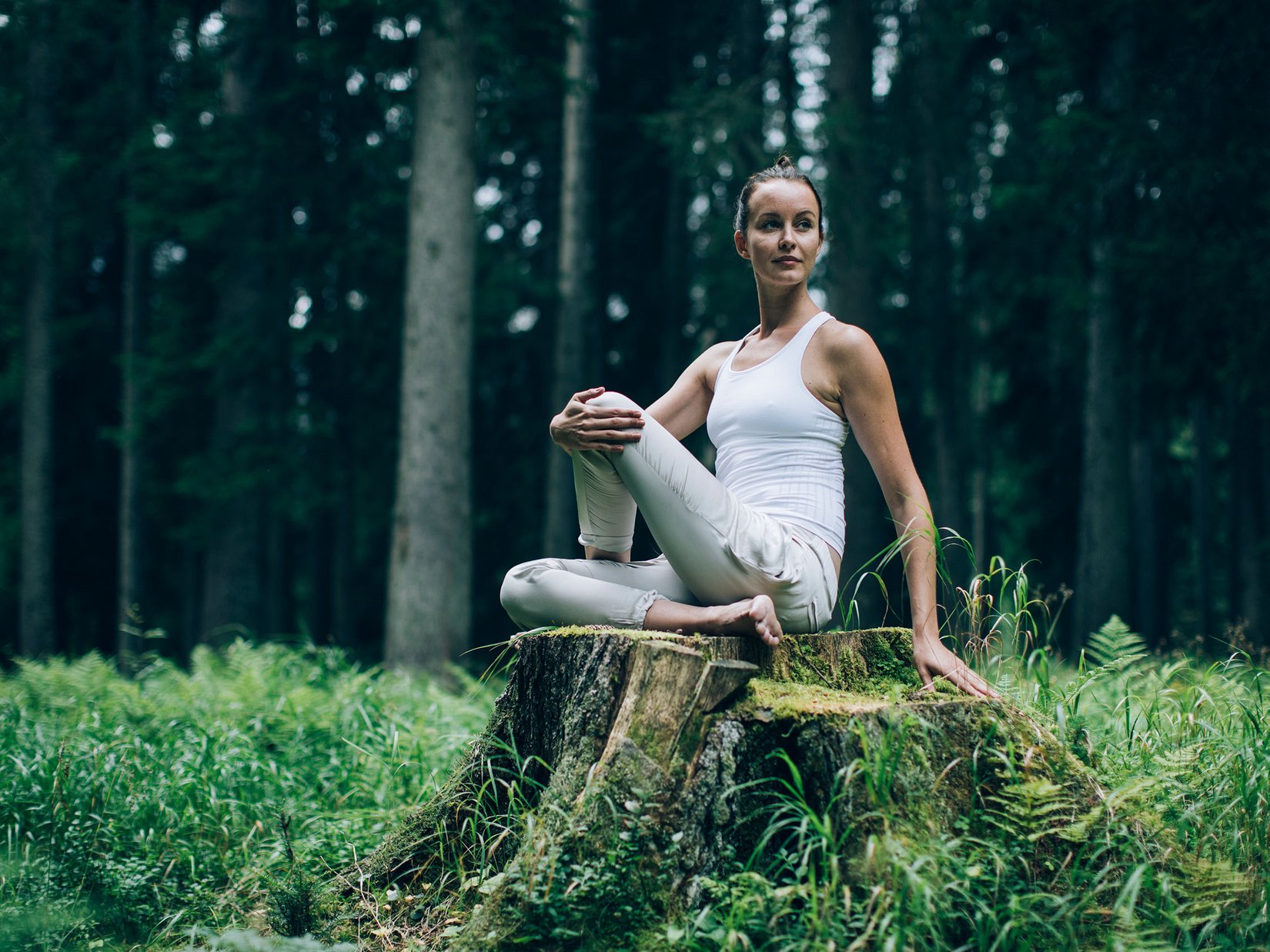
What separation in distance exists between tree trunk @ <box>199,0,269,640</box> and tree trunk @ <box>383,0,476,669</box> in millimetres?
5418

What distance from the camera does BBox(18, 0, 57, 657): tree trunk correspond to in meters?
12.3

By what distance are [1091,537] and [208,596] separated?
11.0 metres

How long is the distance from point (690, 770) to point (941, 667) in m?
0.87

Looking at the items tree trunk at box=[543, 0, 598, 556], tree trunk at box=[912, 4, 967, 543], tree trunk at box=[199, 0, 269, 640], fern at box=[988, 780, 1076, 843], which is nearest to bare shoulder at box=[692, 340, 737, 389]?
fern at box=[988, 780, 1076, 843]

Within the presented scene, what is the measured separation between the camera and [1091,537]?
11.7m

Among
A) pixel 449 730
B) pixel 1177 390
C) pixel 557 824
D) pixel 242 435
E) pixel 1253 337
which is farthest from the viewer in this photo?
pixel 242 435

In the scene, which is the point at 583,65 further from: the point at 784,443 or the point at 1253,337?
the point at 784,443

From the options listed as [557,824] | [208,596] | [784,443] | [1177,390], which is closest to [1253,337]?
[1177,390]

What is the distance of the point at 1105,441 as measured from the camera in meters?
11.8

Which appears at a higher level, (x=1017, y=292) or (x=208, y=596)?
(x=1017, y=292)

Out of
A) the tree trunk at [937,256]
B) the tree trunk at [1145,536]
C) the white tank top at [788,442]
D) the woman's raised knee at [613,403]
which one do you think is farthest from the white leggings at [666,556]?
the tree trunk at [1145,536]

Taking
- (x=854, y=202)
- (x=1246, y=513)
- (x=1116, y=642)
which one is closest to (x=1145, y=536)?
(x=1246, y=513)

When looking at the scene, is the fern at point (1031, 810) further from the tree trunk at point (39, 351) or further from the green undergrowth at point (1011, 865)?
the tree trunk at point (39, 351)

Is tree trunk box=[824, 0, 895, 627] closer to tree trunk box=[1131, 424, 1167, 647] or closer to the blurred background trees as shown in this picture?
the blurred background trees
